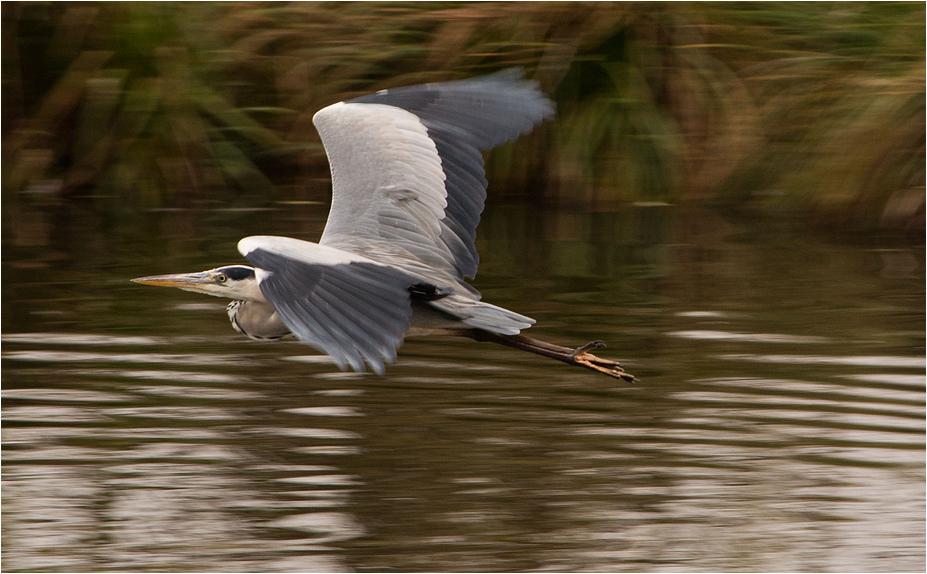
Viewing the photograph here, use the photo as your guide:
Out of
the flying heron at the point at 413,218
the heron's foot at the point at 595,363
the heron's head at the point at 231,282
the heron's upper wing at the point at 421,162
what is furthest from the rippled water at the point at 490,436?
the heron's upper wing at the point at 421,162

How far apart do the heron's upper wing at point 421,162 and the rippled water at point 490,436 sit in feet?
2.33

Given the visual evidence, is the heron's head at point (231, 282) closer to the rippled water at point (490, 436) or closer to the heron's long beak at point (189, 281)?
the heron's long beak at point (189, 281)

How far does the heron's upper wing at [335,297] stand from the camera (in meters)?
3.77

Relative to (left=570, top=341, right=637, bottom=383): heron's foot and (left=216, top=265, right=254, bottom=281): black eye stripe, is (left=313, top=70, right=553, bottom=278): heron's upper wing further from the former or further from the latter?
(left=570, top=341, right=637, bottom=383): heron's foot

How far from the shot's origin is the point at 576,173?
10070 mm

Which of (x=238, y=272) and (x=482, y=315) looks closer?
Result: (x=482, y=315)

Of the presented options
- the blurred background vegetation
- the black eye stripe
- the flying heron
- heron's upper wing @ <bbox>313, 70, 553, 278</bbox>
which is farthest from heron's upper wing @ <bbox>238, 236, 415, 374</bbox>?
the blurred background vegetation

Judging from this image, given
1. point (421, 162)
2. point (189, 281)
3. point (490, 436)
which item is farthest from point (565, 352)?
point (189, 281)

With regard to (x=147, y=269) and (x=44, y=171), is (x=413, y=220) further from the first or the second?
(x=44, y=171)

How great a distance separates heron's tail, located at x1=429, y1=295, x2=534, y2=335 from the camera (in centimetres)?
455

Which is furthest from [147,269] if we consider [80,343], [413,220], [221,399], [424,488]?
[424,488]

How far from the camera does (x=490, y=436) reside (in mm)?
5031

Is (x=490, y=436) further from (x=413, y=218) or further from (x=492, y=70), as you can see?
(x=492, y=70)

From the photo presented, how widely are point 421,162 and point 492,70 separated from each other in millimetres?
4920
